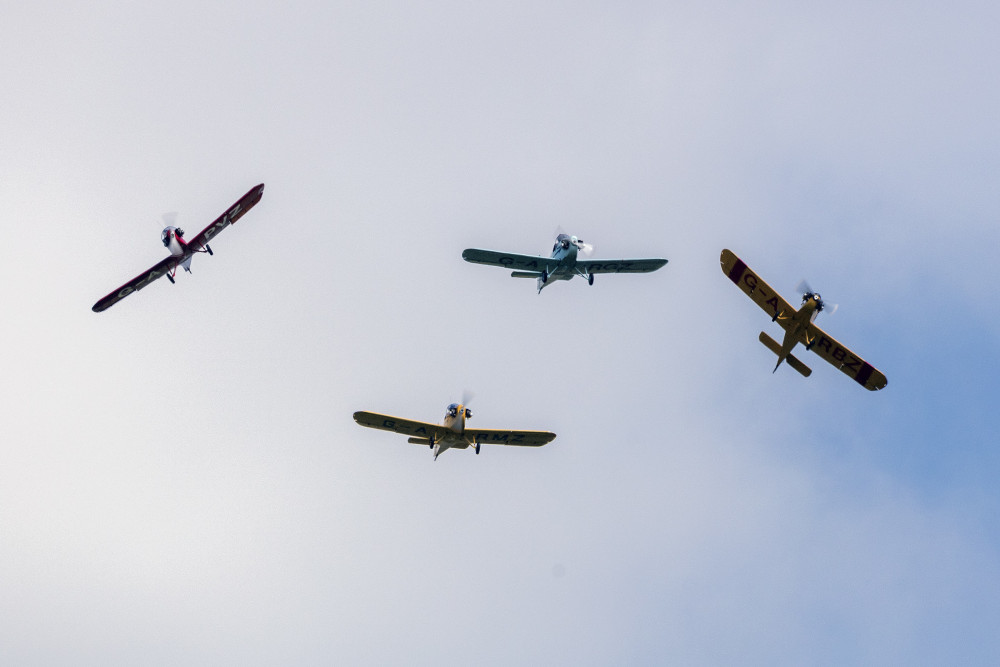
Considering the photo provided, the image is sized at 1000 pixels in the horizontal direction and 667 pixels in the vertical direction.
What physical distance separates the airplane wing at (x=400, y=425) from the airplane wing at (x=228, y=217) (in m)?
13.1

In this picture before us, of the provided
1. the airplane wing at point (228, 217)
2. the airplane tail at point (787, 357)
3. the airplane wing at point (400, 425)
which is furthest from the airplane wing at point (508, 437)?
the airplane wing at point (228, 217)

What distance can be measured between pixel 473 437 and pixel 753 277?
17093mm

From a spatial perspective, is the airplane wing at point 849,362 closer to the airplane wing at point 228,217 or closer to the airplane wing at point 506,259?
the airplane wing at point 506,259

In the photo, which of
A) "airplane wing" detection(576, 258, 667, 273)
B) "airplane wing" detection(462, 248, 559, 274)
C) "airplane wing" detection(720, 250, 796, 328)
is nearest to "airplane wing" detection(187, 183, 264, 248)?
"airplane wing" detection(462, 248, 559, 274)

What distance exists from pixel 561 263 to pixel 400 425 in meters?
13.5

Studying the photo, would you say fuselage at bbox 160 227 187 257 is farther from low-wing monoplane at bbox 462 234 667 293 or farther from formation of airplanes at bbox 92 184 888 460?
low-wing monoplane at bbox 462 234 667 293

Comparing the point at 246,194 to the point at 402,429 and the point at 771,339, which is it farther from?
the point at 771,339

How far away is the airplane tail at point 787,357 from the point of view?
54188mm

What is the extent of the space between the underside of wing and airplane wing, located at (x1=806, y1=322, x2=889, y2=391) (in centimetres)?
1513

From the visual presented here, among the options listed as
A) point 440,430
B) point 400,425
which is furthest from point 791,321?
point 400,425

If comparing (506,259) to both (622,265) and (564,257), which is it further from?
(622,265)

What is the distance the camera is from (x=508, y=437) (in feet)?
182

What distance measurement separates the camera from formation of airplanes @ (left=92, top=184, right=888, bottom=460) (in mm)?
52969

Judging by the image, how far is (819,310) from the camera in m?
51.4
